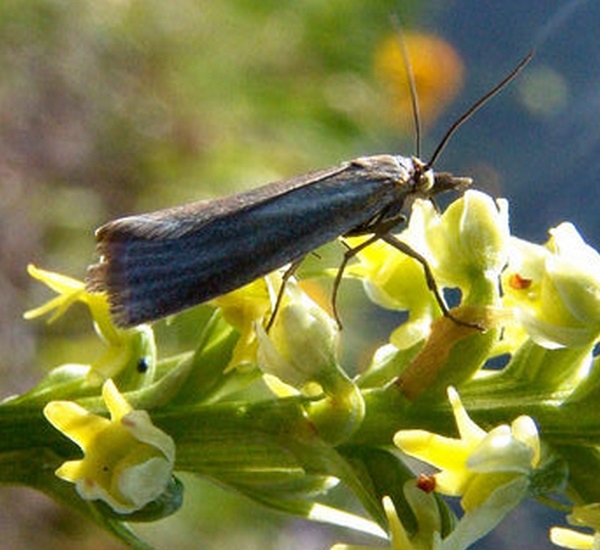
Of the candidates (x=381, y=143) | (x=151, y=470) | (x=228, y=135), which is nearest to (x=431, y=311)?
(x=151, y=470)

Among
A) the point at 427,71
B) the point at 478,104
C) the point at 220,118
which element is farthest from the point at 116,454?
the point at 427,71

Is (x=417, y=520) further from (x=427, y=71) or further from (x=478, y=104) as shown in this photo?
(x=427, y=71)

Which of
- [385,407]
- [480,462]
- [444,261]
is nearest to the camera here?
[480,462]

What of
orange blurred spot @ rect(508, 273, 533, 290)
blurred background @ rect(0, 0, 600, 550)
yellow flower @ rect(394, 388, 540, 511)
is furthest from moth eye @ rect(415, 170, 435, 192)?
blurred background @ rect(0, 0, 600, 550)

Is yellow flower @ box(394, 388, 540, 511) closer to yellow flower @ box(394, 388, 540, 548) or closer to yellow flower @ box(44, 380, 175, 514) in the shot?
yellow flower @ box(394, 388, 540, 548)

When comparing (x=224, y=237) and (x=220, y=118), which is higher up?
(x=224, y=237)

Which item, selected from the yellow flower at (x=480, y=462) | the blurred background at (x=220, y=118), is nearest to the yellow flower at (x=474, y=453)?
the yellow flower at (x=480, y=462)

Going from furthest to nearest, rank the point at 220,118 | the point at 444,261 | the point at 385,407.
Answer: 1. the point at 220,118
2. the point at 444,261
3. the point at 385,407
